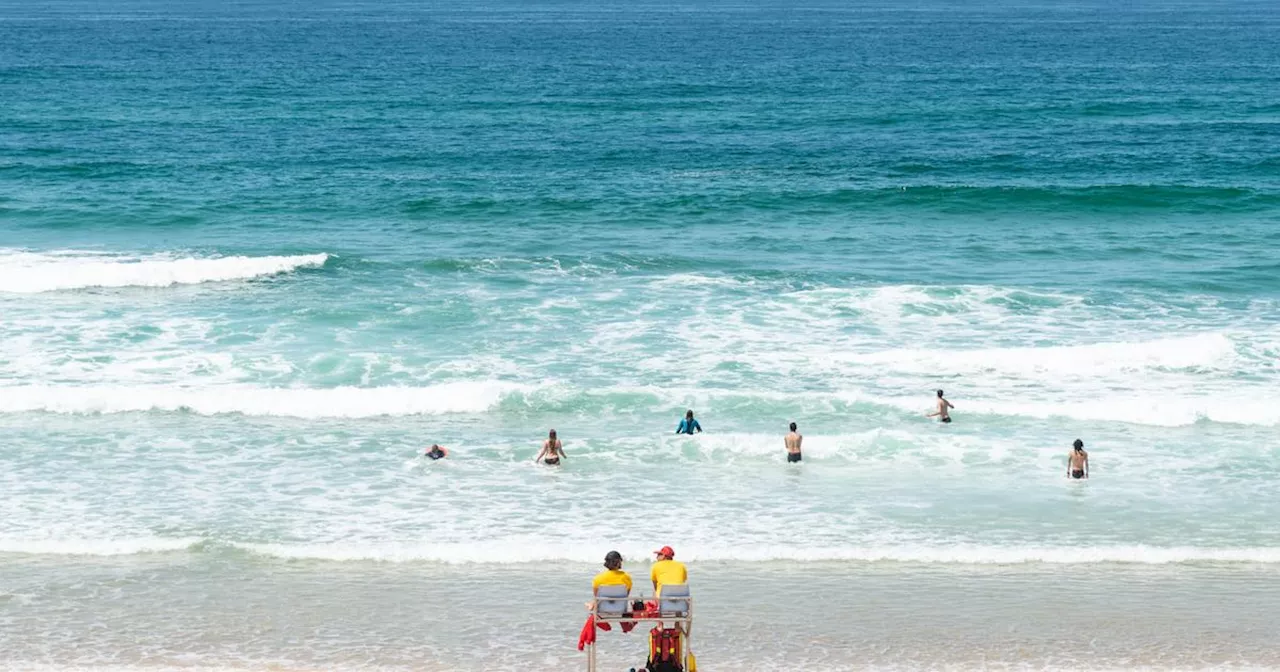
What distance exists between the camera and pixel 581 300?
107 ft

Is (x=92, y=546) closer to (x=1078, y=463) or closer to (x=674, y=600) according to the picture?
(x=674, y=600)

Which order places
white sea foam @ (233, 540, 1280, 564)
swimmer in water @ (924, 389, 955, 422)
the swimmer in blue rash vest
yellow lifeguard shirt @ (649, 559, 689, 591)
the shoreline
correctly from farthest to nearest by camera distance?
1. swimmer in water @ (924, 389, 955, 422)
2. the swimmer in blue rash vest
3. white sea foam @ (233, 540, 1280, 564)
4. the shoreline
5. yellow lifeguard shirt @ (649, 559, 689, 591)

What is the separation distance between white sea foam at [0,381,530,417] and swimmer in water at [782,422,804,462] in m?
5.77

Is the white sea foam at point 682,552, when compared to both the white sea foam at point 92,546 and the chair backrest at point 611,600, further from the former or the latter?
the chair backrest at point 611,600

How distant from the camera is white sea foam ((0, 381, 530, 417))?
84.0ft

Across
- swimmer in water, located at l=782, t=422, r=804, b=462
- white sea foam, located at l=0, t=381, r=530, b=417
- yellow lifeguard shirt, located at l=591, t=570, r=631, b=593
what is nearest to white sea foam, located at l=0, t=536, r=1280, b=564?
swimmer in water, located at l=782, t=422, r=804, b=462

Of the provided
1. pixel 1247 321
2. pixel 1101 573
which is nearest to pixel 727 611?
pixel 1101 573

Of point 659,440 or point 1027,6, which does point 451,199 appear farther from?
point 1027,6

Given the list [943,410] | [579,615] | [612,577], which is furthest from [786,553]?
[943,410]

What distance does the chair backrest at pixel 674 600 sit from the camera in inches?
532

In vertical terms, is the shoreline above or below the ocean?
below

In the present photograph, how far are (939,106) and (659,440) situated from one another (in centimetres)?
4300

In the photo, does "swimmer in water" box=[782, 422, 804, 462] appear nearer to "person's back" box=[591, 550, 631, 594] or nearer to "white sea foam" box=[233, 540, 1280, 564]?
"white sea foam" box=[233, 540, 1280, 564]

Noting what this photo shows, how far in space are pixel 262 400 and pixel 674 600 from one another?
14550 mm
